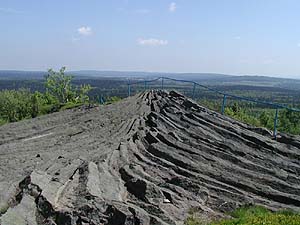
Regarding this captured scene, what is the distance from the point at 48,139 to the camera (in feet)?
86.6

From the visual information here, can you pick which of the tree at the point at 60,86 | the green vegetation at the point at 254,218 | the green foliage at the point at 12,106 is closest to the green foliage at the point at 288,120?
the tree at the point at 60,86

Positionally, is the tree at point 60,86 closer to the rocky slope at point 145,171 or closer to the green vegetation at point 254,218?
the rocky slope at point 145,171

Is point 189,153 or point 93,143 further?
point 93,143

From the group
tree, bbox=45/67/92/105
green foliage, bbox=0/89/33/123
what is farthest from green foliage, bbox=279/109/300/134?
green foliage, bbox=0/89/33/123

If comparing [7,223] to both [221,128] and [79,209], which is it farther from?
[221,128]

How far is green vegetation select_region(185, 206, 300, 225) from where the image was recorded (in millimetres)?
10531

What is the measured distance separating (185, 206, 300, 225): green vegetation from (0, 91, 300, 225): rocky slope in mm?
433

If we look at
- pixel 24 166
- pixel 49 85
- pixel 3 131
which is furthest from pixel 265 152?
pixel 49 85

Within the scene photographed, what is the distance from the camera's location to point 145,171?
16.9 meters

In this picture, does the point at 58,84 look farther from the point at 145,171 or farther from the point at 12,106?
the point at 145,171

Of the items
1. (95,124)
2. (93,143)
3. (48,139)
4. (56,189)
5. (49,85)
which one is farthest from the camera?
(49,85)

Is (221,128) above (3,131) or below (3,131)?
above

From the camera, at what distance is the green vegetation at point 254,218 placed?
10531mm

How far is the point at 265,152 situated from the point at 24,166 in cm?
1054
